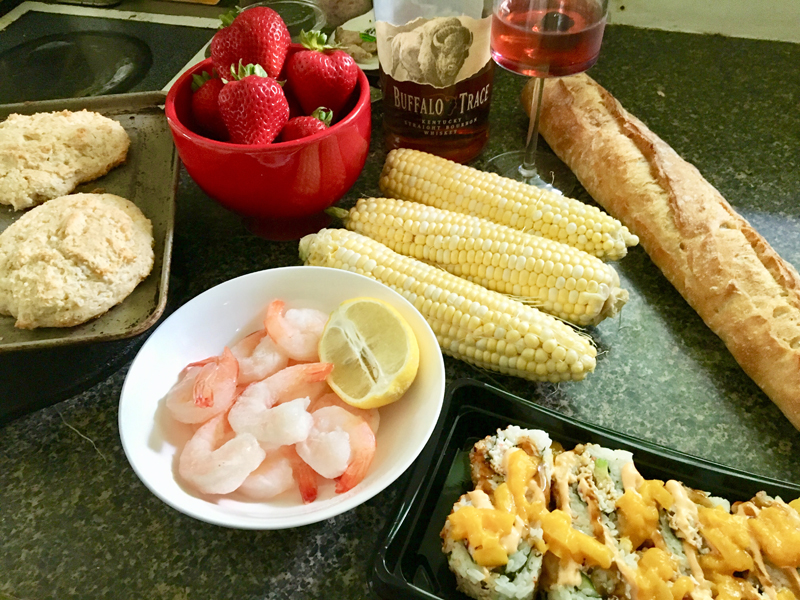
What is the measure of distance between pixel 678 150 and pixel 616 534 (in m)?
0.74

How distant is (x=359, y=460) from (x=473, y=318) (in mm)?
229

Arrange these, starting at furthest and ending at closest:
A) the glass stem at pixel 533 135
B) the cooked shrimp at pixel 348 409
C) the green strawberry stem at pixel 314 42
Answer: the glass stem at pixel 533 135 < the green strawberry stem at pixel 314 42 < the cooked shrimp at pixel 348 409

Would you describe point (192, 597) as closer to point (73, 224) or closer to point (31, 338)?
Result: point (31, 338)

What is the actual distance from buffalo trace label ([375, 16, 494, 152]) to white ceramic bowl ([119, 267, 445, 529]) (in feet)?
1.21

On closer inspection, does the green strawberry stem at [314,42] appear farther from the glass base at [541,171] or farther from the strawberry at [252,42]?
the glass base at [541,171]

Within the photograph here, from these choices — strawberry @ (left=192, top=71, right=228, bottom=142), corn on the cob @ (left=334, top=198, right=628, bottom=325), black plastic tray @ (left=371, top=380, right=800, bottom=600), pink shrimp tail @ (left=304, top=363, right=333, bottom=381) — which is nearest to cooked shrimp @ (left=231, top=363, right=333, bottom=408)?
pink shrimp tail @ (left=304, top=363, right=333, bottom=381)

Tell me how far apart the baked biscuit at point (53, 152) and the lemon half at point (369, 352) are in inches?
18.7

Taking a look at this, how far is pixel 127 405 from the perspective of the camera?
1.82 feet

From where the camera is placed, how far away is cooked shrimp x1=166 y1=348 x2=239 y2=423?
0.57 m

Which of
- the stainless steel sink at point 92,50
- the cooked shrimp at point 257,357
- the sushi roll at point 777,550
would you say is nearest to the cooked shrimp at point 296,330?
the cooked shrimp at point 257,357

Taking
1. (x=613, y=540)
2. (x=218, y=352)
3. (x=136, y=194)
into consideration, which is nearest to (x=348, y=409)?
(x=218, y=352)

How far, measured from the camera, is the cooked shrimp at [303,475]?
0.53 metres

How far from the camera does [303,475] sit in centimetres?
54

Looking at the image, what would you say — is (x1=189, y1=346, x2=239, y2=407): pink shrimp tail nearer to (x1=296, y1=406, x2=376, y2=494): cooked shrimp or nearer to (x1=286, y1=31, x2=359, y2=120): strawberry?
(x1=296, y1=406, x2=376, y2=494): cooked shrimp
